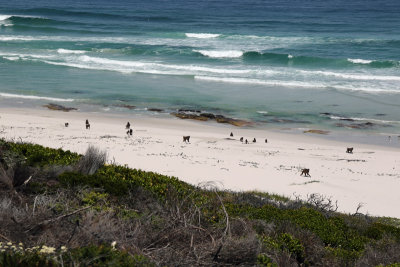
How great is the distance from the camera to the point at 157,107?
25.9 metres

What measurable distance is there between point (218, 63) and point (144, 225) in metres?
34.6

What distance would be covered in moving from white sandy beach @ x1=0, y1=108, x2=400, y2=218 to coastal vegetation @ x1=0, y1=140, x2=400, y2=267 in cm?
323

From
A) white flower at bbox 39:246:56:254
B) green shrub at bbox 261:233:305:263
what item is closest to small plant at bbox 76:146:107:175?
green shrub at bbox 261:233:305:263

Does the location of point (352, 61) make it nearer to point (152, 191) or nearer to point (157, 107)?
point (157, 107)

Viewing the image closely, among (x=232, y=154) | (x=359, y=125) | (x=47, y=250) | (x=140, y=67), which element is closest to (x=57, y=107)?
(x=232, y=154)

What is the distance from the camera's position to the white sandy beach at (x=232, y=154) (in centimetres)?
1394

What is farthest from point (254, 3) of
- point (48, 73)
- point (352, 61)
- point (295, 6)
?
point (48, 73)

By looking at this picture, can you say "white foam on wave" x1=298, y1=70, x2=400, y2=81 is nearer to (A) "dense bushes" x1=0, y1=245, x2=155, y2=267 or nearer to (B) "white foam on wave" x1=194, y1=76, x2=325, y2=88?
(B) "white foam on wave" x1=194, y1=76, x2=325, y2=88

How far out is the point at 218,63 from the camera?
40406 mm

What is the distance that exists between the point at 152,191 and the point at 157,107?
689 inches

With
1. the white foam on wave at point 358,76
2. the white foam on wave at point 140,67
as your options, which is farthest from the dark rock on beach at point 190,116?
the white foam on wave at point 358,76

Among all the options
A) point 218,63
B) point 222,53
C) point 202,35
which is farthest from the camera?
point 202,35

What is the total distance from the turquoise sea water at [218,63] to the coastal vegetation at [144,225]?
1424 centimetres

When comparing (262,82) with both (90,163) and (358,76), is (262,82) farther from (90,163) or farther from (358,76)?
(90,163)
